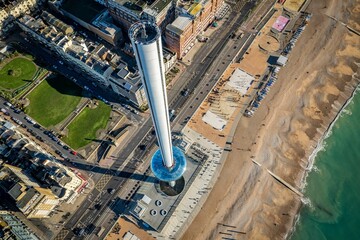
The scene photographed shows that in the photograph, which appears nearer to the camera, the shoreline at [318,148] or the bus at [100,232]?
the bus at [100,232]

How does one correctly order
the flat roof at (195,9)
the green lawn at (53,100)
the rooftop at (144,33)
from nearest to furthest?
the rooftop at (144,33) → the green lawn at (53,100) → the flat roof at (195,9)

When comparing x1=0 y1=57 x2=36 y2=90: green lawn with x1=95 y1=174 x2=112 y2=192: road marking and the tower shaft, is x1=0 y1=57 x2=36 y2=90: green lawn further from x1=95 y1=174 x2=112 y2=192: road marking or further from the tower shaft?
the tower shaft

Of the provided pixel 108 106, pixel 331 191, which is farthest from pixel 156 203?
pixel 331 191

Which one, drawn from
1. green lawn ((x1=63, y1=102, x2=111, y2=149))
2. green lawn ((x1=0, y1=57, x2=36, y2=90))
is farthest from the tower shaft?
green lawn ((x1=0, y1=57, x2=36, y2=90))

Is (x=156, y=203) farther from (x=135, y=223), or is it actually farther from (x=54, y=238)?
(x=54, y=238)

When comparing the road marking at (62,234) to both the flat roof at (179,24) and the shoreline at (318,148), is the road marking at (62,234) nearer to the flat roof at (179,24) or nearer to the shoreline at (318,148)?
the shoreline at (318,148)

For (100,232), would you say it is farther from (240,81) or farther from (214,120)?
(240,81)

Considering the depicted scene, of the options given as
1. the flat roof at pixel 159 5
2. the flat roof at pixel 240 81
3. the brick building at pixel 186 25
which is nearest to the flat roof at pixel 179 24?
the brick building at pixel 186 25
